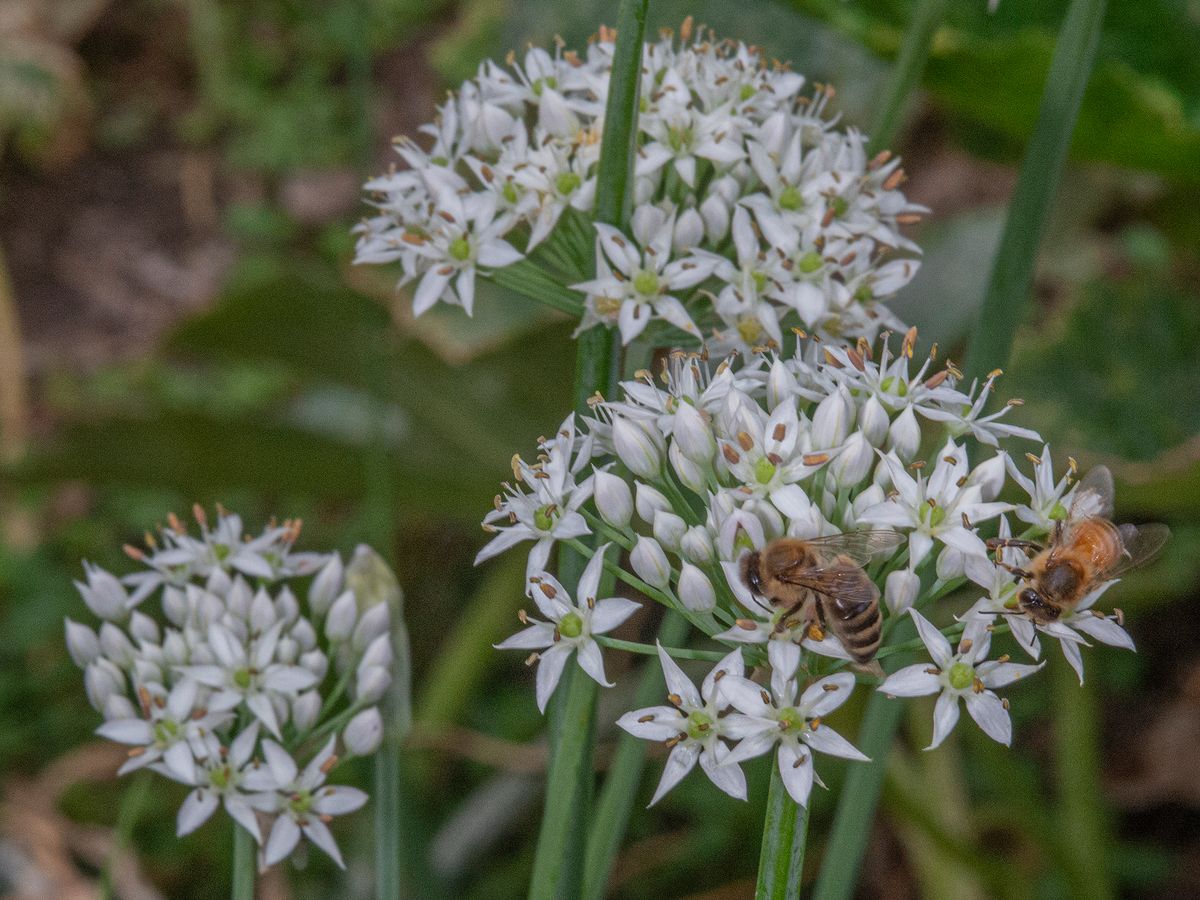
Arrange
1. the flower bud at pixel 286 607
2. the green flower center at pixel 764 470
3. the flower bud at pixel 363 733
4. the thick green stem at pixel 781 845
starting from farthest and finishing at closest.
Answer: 1. the flower bud at pixel 286 607
2. the flower bud at pixel 363 733
3. the green flower center at pixel 764 470
4. the thick green stem at pixel 781 845

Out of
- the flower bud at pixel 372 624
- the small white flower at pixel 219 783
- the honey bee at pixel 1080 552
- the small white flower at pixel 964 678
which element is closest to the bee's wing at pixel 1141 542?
the honey bee at pixel 1080 552

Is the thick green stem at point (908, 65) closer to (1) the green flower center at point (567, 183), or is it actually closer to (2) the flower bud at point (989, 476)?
(1) the green flower center at point (567, 183)

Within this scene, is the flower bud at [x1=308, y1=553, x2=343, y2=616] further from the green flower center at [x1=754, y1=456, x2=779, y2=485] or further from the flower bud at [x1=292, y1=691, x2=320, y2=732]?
the green flower center at [x1=754, y1=456, x2=779, y2=485]

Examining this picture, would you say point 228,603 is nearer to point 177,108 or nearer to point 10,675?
point 10,675

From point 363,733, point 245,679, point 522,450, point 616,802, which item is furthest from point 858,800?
point 522,450

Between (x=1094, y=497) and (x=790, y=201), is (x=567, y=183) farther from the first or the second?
(x=1094, y=497)

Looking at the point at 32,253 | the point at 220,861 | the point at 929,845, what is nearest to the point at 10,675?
the point at 220,861
